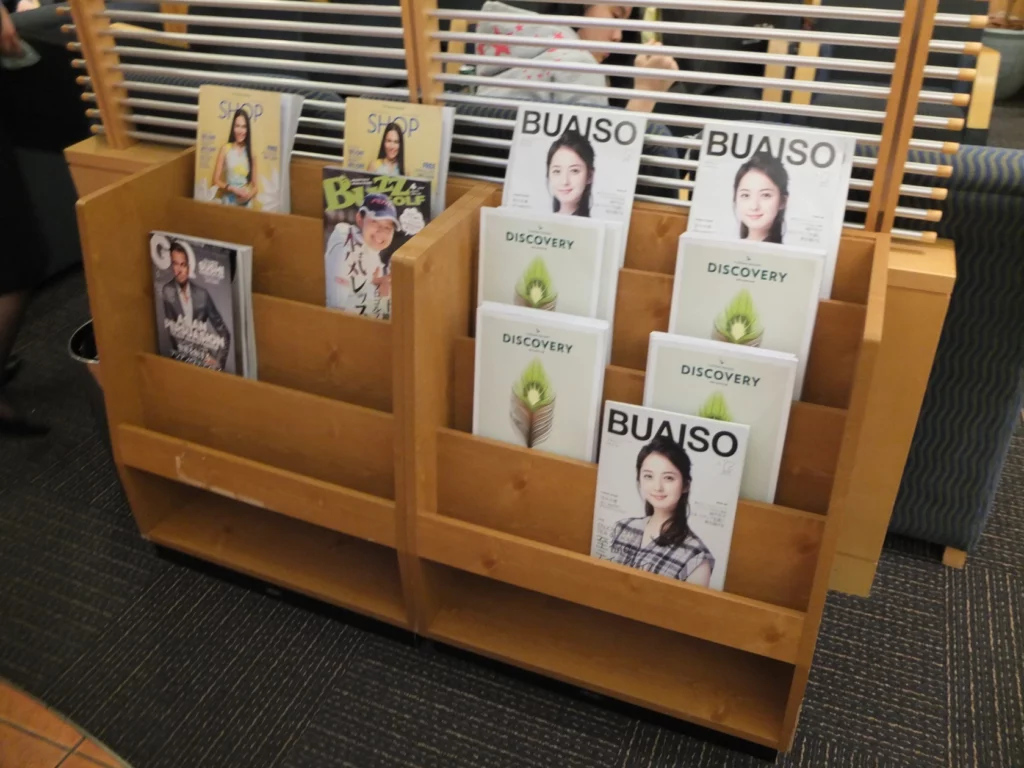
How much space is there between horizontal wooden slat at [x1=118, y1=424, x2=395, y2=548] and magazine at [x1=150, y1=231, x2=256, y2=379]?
0.16 meters

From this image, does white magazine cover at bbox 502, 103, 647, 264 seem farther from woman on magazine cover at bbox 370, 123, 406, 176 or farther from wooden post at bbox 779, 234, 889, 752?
wooden post at bbox 779, 234, 889, 752

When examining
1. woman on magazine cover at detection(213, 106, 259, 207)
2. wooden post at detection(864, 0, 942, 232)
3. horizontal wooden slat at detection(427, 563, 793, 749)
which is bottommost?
horizontal wooden slat at detection(427, 563, 793, 749)

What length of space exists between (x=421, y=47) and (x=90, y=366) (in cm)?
96

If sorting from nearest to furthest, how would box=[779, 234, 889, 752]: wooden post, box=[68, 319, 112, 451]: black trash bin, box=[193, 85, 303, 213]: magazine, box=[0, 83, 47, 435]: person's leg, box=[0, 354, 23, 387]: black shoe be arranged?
box=[779, 234, 889, 752]: wooden post < box=[193, 85, 303, 213]: magazine < box=[68, 319, 112, 451]: black trash bin < box=[0, 83, 47, 435]: person's leg < box=[0, 354, 23, 387]: black shoe

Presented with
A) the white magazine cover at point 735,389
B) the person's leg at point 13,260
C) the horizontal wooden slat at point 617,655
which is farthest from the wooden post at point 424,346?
the person's leg at point 13,260

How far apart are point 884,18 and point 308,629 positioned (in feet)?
4.64

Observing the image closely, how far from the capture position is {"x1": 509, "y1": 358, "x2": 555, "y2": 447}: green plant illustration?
134 cm

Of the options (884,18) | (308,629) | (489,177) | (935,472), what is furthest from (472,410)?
(935,472)

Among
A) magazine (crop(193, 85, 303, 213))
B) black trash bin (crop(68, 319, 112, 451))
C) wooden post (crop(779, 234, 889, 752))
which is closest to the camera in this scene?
wooden post (crop(779, 234, 889, 752))

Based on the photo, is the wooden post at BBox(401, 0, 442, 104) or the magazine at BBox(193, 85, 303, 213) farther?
the magazine at BBox(193, 85, 303, 213)

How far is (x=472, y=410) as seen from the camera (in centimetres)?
145

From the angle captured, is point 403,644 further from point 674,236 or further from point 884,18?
point 884,18

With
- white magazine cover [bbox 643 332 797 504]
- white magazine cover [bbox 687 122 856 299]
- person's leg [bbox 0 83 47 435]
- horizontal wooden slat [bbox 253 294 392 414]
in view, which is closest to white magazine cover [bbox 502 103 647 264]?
white magazine cover [bbox 687 122 856 299]

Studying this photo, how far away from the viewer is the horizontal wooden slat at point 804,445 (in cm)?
121
